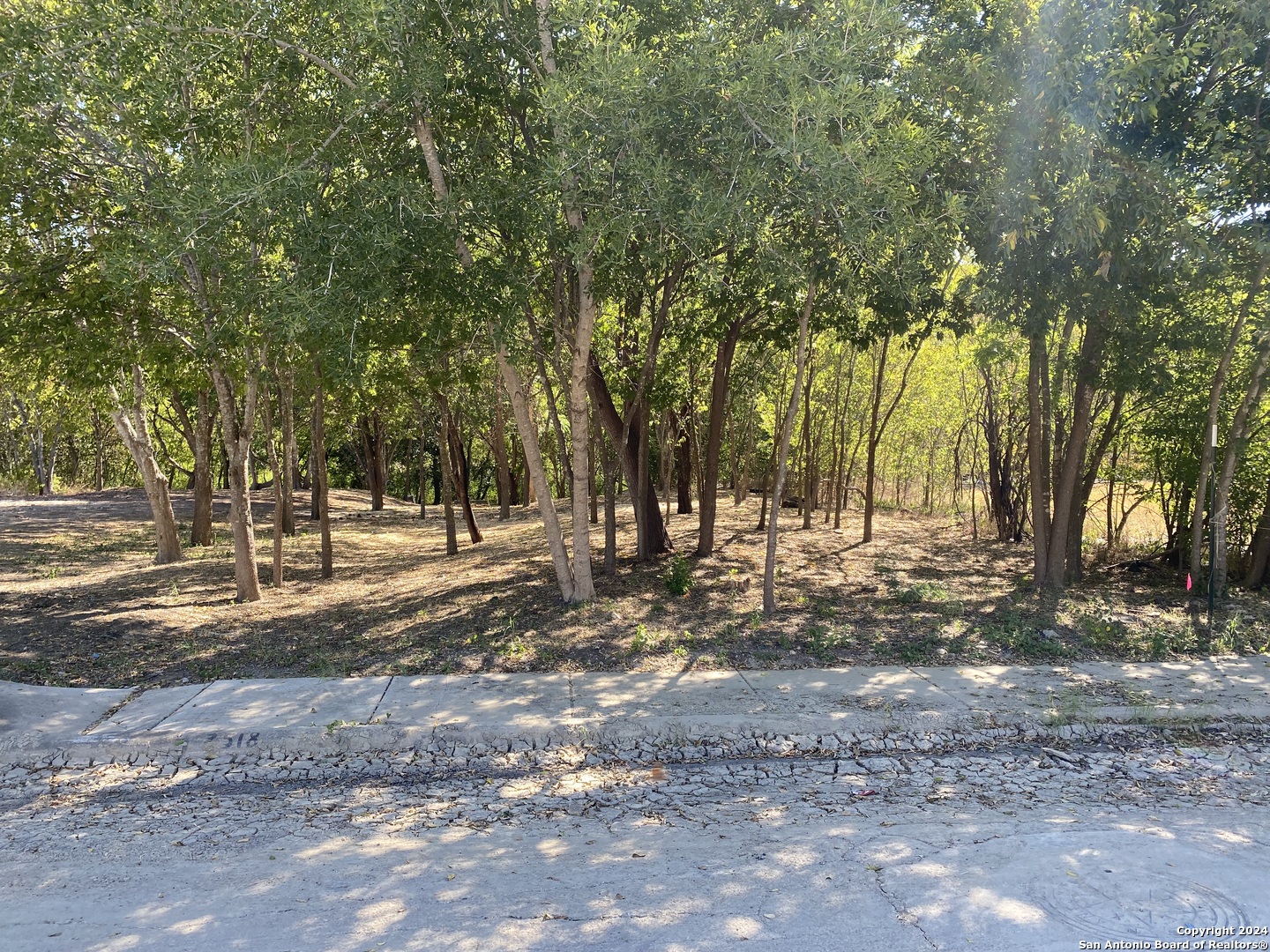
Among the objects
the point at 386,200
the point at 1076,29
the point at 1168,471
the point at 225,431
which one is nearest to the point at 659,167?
the point at 386,200

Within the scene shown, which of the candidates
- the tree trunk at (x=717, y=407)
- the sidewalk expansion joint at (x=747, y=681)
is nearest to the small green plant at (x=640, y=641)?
the sidewalk expansion joint at (x=747, y=681)

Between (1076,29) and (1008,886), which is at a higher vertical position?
(1076,29)

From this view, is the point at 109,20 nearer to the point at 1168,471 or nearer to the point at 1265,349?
the point at 1265,349

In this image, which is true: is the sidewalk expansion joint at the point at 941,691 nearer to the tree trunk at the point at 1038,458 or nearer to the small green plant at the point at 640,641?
the small green plant at the point at 640,641

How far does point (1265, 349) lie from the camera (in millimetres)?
9750

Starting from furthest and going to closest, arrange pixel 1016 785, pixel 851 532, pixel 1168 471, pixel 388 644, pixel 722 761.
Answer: pixel 851 532, pixel 1168 471, pixel 388 644, pixel 722 761, pixel 1016 785

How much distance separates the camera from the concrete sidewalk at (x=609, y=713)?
602 cm

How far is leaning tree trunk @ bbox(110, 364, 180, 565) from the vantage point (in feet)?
44.0

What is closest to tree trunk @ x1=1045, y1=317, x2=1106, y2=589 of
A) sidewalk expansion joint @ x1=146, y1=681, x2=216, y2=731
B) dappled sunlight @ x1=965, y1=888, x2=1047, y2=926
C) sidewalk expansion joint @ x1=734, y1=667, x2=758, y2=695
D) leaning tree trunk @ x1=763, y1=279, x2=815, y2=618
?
leaning tree trunk @ x1=763, y1=279, x2=815, y2=618

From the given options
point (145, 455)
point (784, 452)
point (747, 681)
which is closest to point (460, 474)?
point (145, 455)

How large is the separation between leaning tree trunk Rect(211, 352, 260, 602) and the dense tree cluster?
0.06 meters

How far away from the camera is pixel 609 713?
652 cm

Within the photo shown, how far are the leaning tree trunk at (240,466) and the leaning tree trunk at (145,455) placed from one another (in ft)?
8.24

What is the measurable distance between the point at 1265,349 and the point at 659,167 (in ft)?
24.3
